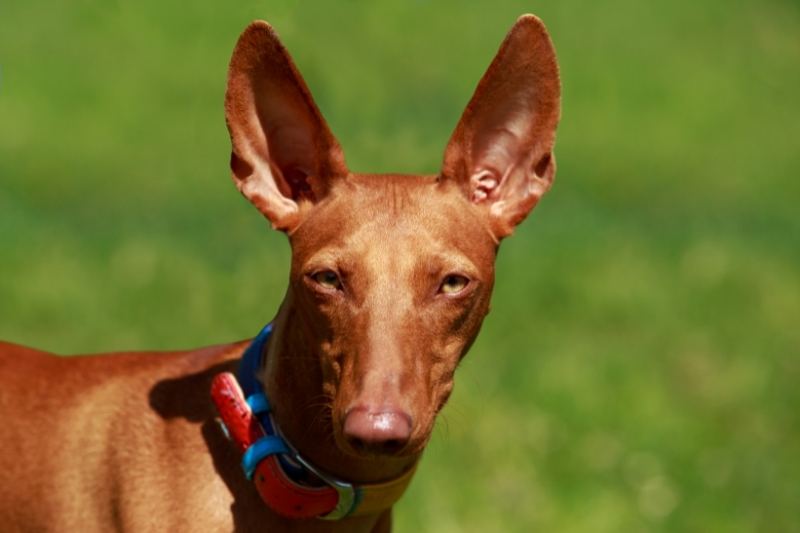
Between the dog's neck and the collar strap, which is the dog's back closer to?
the collar strap

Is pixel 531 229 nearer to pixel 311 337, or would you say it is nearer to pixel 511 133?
pixel 511 133

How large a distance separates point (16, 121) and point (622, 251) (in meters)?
4.75

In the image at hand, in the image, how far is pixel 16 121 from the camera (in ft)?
43.1

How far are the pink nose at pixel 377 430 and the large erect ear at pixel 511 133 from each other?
1.06 meters

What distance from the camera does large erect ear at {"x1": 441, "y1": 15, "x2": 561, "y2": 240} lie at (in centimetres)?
545

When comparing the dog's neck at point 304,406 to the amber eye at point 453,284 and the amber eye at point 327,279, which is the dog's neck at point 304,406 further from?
the amber eye at point 453,284

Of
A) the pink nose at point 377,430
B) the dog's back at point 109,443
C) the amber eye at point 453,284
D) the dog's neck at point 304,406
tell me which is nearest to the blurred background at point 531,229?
the dog's back at point 109,443

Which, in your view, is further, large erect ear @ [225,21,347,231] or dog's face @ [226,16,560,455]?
large erect ear @ [225,21,347,231]

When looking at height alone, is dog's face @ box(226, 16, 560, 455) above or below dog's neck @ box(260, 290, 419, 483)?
above

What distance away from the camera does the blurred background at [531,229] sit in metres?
8.89

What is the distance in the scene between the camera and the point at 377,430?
4703 mm

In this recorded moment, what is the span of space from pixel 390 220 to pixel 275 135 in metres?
0.56

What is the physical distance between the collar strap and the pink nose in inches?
21.9

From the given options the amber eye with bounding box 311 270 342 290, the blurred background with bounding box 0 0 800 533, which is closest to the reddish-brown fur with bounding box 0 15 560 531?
the amber eye with bounding box 311 270 342 290
